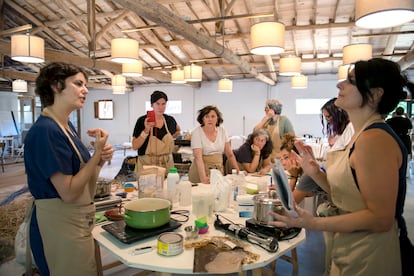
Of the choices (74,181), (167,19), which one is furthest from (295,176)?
(167,19)

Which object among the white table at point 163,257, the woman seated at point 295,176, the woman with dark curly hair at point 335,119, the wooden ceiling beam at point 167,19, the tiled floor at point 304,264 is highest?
the wooden ceiling beam at point 167,19

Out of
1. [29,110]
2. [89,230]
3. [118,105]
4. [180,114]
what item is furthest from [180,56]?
[89,230]

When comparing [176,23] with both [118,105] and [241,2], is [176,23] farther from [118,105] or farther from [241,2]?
[118,105]

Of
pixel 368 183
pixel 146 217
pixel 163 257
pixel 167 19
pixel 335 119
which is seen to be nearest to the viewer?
pixel 368 183

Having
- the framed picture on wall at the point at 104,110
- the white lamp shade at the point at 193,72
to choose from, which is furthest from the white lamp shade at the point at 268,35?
the framed picture on wall at the point at 104,110

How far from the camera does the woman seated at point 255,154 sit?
134 inches

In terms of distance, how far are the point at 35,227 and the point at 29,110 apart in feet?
38.1

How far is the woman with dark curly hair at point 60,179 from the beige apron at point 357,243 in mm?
1103

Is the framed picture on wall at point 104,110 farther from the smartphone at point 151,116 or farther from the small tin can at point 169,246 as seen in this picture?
the small tin can at point 169,246

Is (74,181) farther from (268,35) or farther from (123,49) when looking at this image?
(123,49)

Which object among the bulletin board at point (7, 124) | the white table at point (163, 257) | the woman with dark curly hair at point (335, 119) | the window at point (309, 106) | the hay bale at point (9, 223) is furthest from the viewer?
the window at point (309, 106)

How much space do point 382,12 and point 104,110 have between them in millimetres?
13488

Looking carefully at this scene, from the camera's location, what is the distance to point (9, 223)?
3965mm

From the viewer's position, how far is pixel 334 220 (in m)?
1.11
